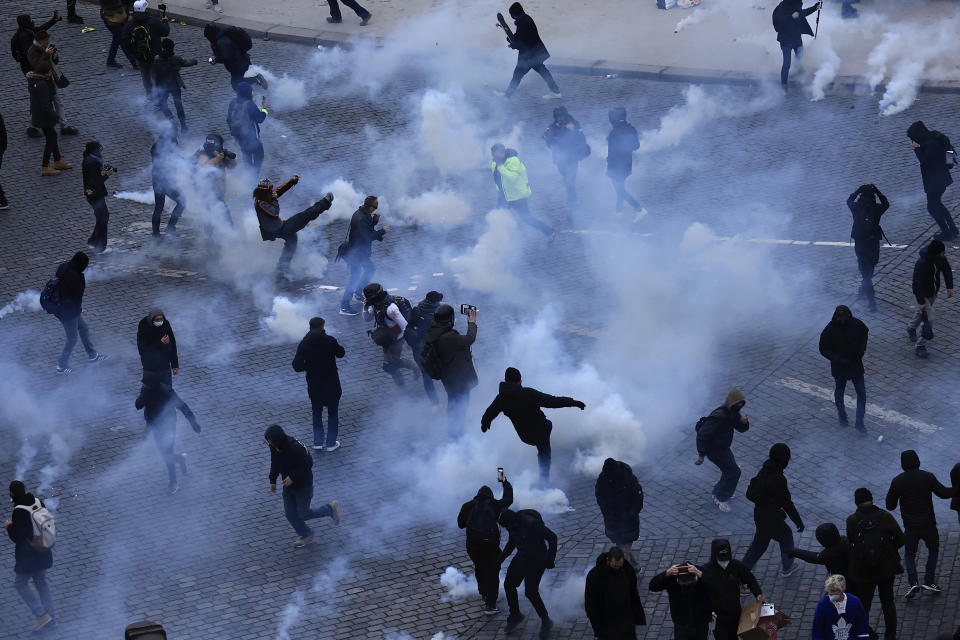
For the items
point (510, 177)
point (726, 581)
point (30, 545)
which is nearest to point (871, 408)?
point (726, 581)

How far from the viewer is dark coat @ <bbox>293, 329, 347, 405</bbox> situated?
1377 centimetres

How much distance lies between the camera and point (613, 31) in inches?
935

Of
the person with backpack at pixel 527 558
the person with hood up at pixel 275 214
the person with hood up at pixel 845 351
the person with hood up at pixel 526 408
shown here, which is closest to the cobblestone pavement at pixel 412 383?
the person with backpack at pixel 527 558

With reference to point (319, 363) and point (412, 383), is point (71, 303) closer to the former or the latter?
point (319, 363)

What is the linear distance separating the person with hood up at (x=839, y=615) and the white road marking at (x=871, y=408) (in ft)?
12.9

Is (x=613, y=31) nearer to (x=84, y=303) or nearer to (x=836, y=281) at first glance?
(x=836, y=281)

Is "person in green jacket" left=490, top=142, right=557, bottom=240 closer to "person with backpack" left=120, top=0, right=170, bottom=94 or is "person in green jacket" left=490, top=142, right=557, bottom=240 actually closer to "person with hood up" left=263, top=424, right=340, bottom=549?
"person with hood up" left=263, top=424, right=340, bottom=549

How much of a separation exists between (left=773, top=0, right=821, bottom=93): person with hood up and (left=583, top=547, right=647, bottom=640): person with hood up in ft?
39.7

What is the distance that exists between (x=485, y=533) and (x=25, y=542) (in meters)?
3.89

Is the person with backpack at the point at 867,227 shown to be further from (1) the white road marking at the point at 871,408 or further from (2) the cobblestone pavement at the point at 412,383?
(1) the white road marking at the point at 871,408

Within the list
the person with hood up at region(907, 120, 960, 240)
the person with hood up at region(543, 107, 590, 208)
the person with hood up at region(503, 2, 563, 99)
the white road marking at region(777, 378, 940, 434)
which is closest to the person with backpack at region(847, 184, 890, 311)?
the person with hood up at region(907, 120, 960, 240)

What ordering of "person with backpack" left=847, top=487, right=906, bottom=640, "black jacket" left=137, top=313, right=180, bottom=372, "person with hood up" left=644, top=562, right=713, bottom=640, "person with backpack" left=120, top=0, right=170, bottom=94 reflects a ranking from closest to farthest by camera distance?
"person with hood up" left=644, top=562, right=713, bottom=640
"person with backpack" left=847, top=487, right=906, bottom=640
"black jacket" left=137, top=313, right=180, bottom=372
"person with backpack" left=120, top=0, right=170, bottom=94

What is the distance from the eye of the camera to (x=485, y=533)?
37.5 ft

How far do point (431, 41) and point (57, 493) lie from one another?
12.2 metres
